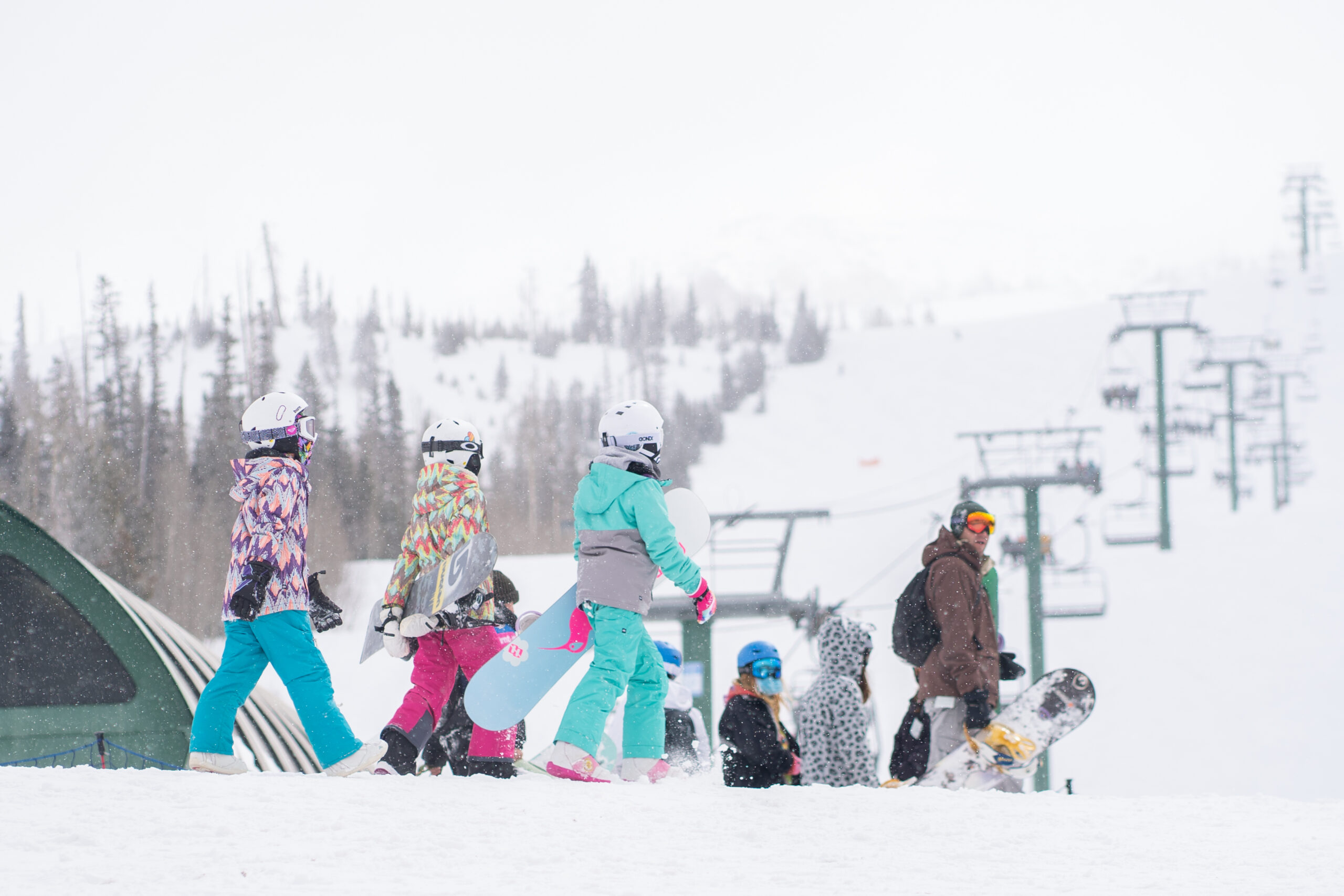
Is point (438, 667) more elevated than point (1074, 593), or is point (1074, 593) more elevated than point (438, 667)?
point (438, 667)

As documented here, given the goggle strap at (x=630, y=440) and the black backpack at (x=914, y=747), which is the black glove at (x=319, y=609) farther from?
the black backpack at (x=914, y=747)

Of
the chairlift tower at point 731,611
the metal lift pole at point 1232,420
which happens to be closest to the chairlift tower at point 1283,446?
the metal lift pole at point 1232,420

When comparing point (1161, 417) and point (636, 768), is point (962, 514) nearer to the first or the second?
point (636, 768)

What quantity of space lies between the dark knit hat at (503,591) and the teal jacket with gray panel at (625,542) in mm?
1296

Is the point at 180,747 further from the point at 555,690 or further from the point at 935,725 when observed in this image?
the point at 555,690

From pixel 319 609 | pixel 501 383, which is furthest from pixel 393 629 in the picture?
pixel 501 383

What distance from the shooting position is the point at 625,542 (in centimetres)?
426

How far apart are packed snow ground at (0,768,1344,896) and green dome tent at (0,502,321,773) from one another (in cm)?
509

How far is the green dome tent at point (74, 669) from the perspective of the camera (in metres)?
8.19

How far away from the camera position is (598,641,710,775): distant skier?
5.63 m

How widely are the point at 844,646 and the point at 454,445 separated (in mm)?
1883

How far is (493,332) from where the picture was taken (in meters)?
81.5

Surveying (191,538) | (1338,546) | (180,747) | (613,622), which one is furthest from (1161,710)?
(191,538)

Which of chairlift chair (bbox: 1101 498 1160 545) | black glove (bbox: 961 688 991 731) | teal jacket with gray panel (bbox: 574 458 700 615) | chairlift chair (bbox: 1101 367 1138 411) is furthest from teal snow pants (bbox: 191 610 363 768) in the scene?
chairlift chair (bbox: 1101 498 1160 545)
